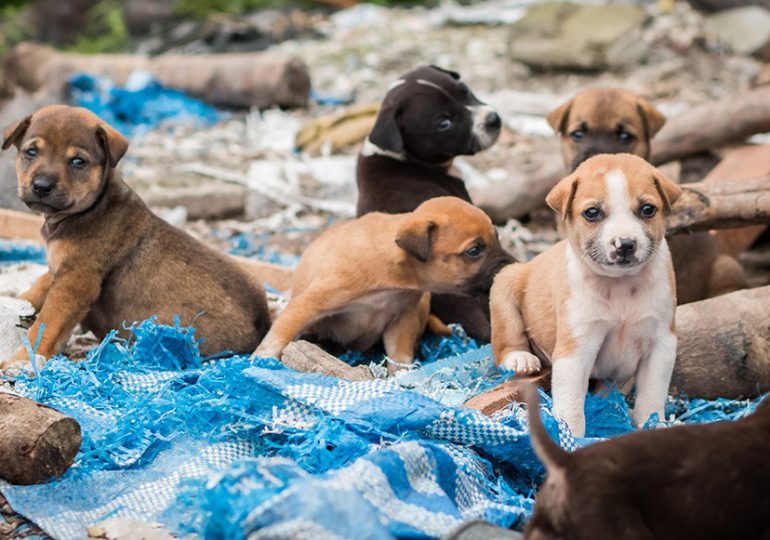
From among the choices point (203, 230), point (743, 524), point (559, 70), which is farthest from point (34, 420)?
point (559, 70)

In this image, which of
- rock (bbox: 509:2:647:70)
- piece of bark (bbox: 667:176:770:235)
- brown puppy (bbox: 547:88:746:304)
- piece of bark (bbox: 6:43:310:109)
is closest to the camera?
piece of bark (bbox: 667:176:770:235)

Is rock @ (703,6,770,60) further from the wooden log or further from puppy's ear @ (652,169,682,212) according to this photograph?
puppy's ear @ (652,169,682,212)

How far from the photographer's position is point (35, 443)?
3918 mm

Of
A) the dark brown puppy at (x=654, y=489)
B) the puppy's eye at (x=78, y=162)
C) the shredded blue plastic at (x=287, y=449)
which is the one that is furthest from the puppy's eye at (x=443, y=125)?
the dark brown puppy at (x=654, y=489)

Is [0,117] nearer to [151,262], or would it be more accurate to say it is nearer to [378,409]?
[151,262]

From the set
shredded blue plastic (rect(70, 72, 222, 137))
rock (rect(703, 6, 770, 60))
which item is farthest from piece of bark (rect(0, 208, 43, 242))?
rock (rect(703, 6, 770, 60))

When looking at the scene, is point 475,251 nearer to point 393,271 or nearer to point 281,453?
point 393,271

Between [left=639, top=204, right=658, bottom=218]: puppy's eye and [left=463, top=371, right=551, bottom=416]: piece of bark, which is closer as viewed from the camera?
[left=639, top=204, right=658, bottom=218]: puppy's eye

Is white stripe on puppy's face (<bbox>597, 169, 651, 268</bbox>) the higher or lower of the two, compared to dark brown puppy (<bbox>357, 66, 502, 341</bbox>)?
higher

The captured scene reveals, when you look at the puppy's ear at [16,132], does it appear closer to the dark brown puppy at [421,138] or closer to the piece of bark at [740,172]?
the dark brown puppy at [421,138]

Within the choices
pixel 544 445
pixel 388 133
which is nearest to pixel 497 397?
pixel 544 445

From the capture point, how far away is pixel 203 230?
335 inches

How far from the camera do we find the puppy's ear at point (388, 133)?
6734mm

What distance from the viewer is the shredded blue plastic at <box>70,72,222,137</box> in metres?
12.2
